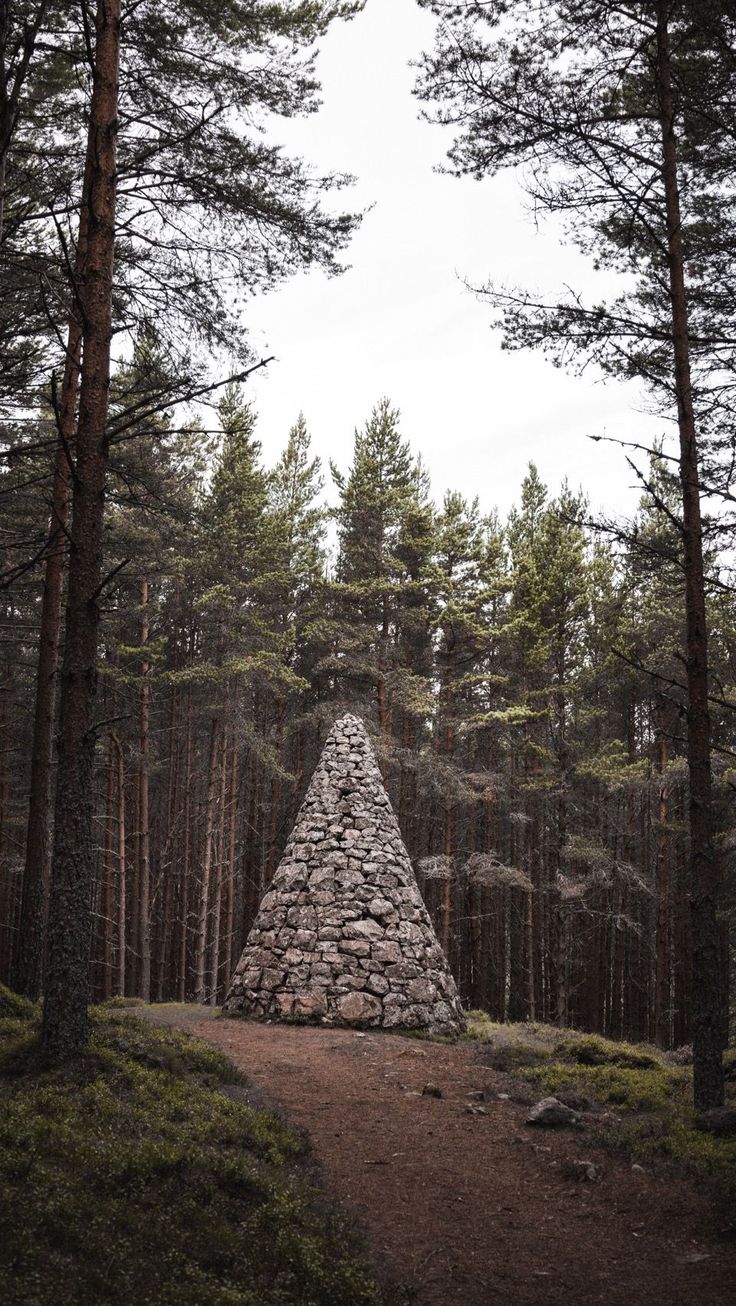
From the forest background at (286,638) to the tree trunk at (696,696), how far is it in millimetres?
399

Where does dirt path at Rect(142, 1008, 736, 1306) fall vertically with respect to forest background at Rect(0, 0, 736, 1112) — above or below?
below

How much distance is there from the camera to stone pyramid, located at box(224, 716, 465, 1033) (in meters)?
11.8

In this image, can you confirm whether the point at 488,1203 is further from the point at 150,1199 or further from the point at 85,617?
the point at 85,617

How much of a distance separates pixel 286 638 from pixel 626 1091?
13271 mm

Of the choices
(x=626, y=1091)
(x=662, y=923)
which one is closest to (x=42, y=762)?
(x=626, y=1091)

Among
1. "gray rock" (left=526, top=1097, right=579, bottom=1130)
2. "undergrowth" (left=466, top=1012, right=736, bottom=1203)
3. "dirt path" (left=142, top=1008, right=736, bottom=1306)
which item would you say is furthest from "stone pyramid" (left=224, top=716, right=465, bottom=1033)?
"gray rock" (left=526, top=1097, right=579, bottom=1130)

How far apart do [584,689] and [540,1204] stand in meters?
16.4

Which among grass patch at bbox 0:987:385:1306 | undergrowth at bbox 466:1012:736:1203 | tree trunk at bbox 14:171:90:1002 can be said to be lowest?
undergrowth at bbox 466:1012:736:1203

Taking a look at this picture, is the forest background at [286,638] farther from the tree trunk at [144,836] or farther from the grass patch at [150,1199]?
the grass patch at [150,1199]

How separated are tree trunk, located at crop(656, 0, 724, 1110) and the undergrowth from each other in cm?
58

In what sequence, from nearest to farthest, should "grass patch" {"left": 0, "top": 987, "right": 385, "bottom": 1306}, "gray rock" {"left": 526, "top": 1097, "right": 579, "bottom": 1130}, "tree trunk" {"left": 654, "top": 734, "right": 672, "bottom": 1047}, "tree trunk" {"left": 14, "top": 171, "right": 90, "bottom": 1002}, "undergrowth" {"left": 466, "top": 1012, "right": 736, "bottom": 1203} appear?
"grass patch" {"left": 0, "top": 987, "right": 385, "bottom": 1306} → "undergrowth" {"left": 466, "top": 1012, "right": 736, "bottom": 1203} → "gray rock" {"left": 526, "top": 1097, "right": 579, "bottom": 1130} → "tree trunk" {"left": 14, "top": 171, "right": 90, "bottom": 1002} → "tree trunk" {"left": 654, "top": 734, "right": 672, "bottom": 1047}

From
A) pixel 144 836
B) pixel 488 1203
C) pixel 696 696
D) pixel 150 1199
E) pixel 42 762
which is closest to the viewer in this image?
pixel 150 1199

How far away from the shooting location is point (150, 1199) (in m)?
4.23

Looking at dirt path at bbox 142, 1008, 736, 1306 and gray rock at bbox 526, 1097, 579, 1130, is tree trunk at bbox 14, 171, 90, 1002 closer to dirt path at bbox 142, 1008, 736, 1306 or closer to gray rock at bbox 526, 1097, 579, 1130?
dirt path at bbox 142, 1008, 736, 1306
